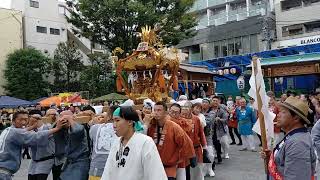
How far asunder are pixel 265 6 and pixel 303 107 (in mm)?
34212

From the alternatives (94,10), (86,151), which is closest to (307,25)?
(94,10)

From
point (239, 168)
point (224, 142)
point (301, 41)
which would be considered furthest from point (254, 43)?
point (239, 168)

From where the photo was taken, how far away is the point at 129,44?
82.4 ft

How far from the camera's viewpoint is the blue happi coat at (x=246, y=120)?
13805 millimetres

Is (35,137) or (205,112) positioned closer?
(35,137)

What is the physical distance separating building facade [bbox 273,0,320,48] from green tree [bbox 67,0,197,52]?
10591 mm

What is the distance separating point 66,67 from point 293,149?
1332 inches

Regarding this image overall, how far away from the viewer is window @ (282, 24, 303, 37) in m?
33.9

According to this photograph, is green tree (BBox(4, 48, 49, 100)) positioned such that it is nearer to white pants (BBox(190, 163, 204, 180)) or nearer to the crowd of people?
the crowd of people

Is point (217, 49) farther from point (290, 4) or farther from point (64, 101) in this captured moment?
point (64, 101)

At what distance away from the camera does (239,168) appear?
35.0ft

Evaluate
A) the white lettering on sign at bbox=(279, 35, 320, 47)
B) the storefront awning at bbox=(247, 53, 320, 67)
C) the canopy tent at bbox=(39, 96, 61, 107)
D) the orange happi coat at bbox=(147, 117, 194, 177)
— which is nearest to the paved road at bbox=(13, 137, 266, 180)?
the orange happi coat at bbox=(147, 117, 194, 177)

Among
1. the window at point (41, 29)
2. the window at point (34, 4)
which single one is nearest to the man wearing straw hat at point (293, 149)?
the window at point (41, 29)

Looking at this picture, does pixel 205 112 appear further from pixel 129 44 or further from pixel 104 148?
pixel 129 44
